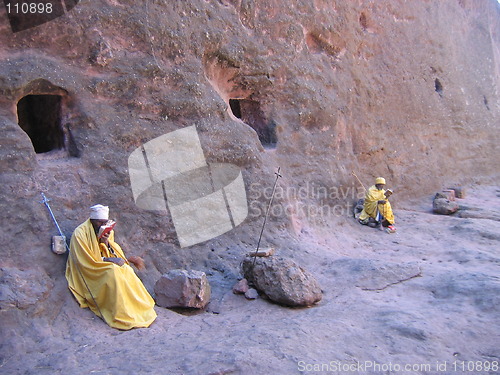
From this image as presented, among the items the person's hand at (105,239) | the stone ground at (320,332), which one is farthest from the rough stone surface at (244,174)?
the person's hand at (105,239)

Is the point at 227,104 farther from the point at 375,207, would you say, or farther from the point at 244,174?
the point at 375,207

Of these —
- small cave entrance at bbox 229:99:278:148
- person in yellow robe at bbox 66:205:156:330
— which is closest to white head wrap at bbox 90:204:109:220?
person in yellow robe at bbox 66:205:156:330

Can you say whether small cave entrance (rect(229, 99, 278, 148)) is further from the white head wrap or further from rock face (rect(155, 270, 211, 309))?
the white head wrap

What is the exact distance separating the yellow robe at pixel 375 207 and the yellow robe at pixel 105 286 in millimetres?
4648

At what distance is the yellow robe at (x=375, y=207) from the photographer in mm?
7914

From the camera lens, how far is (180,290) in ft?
15.0

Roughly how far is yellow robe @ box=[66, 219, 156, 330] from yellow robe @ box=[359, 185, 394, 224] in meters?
4.65

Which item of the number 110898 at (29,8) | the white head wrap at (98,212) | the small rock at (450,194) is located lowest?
the small rock at (450,194)

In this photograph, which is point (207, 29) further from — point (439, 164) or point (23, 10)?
point (439, 164)

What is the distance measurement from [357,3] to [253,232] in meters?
5.47

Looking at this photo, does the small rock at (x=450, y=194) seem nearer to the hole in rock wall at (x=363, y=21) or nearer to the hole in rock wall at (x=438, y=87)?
the hole in rock wall at (x=438, y=87)

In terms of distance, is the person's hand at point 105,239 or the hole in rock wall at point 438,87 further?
the hole in rock wall at point 438,87

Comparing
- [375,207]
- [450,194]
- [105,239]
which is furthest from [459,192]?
[105,239]

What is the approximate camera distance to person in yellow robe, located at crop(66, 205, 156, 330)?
418 centimetres
